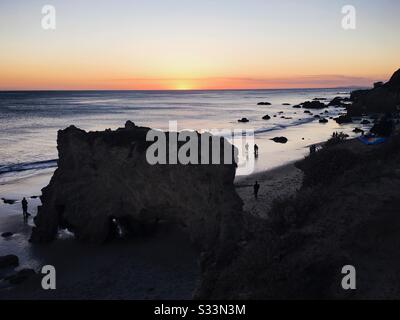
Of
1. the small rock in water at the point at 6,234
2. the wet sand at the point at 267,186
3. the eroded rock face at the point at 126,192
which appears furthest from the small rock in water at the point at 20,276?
the wet sand at the point at 267,186

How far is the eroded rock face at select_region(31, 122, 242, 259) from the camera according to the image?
18.8 meters

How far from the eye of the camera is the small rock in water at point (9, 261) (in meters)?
20.1

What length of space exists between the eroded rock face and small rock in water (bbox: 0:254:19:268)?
2.59 meters

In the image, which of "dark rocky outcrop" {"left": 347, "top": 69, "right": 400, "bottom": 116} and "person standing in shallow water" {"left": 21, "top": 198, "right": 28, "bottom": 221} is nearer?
"person standing in shallow water" {"left": 21, "top": 198, "right": 28, "bottom": 221}

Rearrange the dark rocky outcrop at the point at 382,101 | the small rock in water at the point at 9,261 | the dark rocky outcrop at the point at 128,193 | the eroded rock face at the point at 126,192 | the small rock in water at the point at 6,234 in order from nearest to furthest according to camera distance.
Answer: the dark rocky outcrop at the point at 128,193 < the eroded rock face at the point at 126,192 < the small rock in water at the point at 9,261 < the small rock in water at the point at 6,234 < the dark rocky outcrop at the point at 382,101

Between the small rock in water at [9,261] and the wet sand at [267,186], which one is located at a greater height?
the wet sand at [267,186]

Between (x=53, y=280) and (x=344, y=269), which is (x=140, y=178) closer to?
(x=53, y=280)

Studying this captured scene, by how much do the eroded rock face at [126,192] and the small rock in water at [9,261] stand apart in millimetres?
2595

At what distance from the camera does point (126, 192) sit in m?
22.1

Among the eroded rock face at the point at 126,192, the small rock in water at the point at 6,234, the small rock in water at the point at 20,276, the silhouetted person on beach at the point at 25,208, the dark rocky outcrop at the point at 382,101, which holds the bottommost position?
the small rock in water at the point at 20,276

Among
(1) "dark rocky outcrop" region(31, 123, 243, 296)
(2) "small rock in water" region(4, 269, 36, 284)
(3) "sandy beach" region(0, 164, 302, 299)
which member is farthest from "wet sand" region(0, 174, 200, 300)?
(1) "dark rocky outcrop" region(31, 123, 243, 296)

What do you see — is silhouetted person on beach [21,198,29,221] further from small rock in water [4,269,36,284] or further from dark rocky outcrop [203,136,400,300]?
dark rocky outcrop [203,136,400,300]

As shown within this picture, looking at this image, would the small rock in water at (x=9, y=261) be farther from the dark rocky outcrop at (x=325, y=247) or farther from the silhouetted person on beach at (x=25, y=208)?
the dark rocky outcrop at (x=325, y=247)
